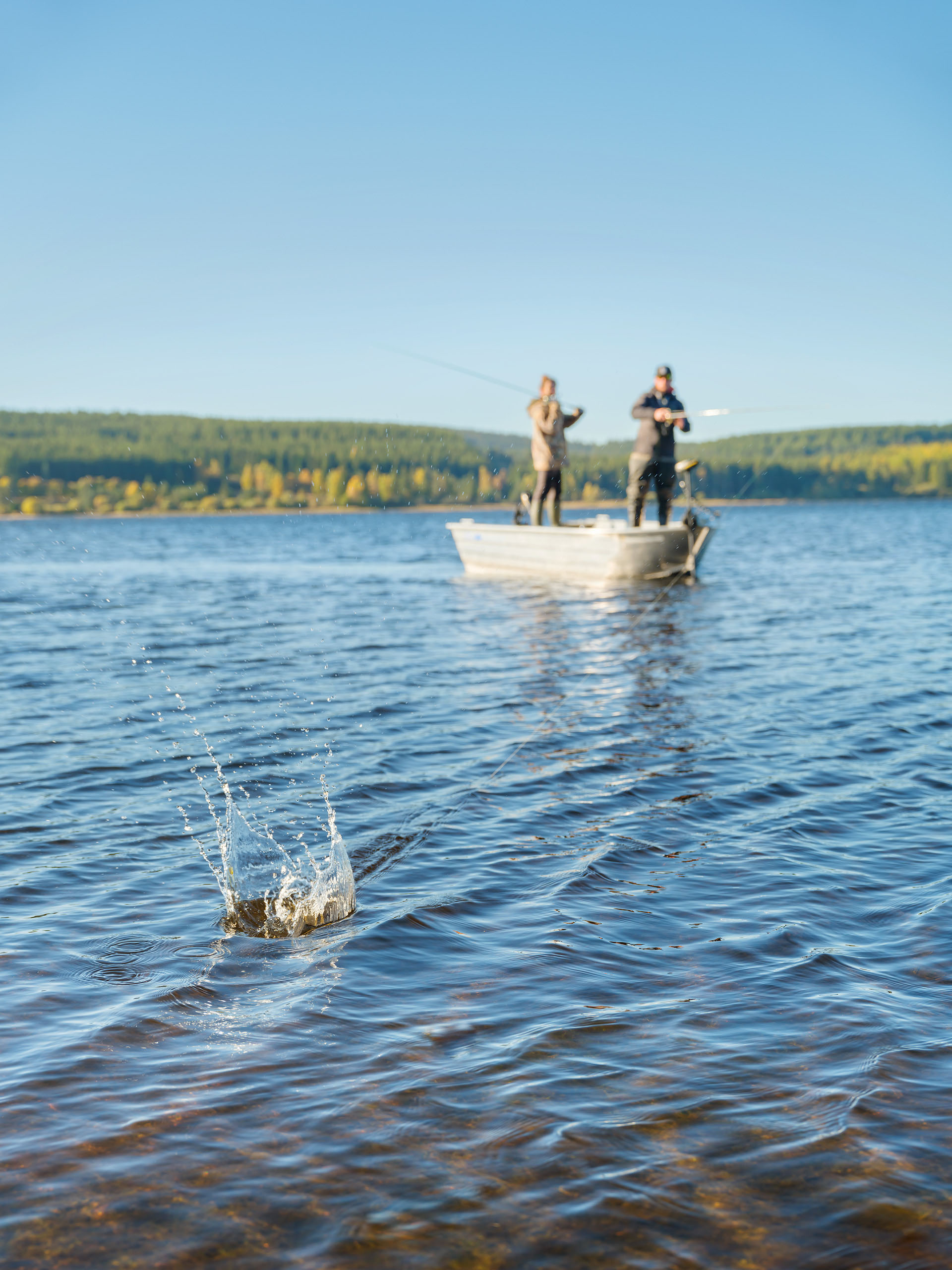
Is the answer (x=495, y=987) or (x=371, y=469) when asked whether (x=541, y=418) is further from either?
(x=495, y=987)

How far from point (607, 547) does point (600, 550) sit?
0.21m

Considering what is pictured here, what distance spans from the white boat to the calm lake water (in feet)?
28.1

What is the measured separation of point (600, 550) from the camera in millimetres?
19281

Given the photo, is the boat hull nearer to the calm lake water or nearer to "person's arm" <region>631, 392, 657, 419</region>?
"person's arm" <region>631, 392, 657, 419</region>

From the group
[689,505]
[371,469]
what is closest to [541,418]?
[689,505]

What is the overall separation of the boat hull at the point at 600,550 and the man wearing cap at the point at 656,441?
67cm

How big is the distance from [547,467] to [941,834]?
46.2 ft

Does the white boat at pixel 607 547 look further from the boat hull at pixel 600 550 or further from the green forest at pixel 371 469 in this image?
the green forest at pixel 371 469

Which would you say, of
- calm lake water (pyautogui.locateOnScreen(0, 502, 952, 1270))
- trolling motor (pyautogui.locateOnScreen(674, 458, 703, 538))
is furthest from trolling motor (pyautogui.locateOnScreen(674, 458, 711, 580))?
calm lake water (pyautogui.locateOnScreen(0, 502, 952, 1270))

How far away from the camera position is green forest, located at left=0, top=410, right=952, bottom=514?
36.0 ft

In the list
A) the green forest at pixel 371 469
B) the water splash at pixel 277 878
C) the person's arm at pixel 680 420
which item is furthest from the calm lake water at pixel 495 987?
the person's arm at pixel 680 420

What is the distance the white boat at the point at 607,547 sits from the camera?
19.0 meters

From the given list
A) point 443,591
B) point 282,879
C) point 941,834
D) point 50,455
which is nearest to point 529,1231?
point 282,879

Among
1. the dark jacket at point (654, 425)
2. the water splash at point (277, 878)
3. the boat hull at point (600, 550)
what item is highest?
the dark jacket at point (654, 425)
